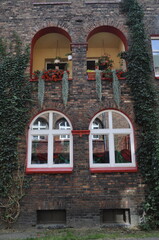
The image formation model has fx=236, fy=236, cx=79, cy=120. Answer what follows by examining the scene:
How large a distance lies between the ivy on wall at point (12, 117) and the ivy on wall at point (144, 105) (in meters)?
4.19

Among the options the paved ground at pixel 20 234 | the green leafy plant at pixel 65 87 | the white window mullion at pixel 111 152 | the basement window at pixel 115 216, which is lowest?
the paved ground at pixel 20 234

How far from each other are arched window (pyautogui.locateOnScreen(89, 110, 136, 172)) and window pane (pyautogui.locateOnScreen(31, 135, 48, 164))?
1.77m

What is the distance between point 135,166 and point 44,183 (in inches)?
130

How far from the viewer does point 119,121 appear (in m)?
9.26

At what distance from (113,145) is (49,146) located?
2379mm

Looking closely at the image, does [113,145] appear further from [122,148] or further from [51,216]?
[51,216]

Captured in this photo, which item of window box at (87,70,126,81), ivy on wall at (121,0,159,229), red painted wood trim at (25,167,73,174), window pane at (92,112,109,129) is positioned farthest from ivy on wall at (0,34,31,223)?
ivy on wall at (121,0,159,229)

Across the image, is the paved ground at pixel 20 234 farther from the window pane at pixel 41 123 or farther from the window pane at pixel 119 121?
the window pane at pixel 119 121

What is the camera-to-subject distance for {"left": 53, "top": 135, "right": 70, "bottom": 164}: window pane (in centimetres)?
883

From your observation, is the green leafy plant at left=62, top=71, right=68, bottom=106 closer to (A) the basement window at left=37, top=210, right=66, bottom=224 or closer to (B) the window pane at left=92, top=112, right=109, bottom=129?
(B) the window pane at left=92, top=112, right=109, bottom=129

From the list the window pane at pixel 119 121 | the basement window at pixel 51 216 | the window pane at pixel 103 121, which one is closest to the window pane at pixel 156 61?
the window pane at pixel 119 121

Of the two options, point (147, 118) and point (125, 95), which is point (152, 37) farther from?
point (147, 118)

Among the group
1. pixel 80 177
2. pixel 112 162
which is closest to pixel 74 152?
pixel 80 177

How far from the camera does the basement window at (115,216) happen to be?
819 centimetres
